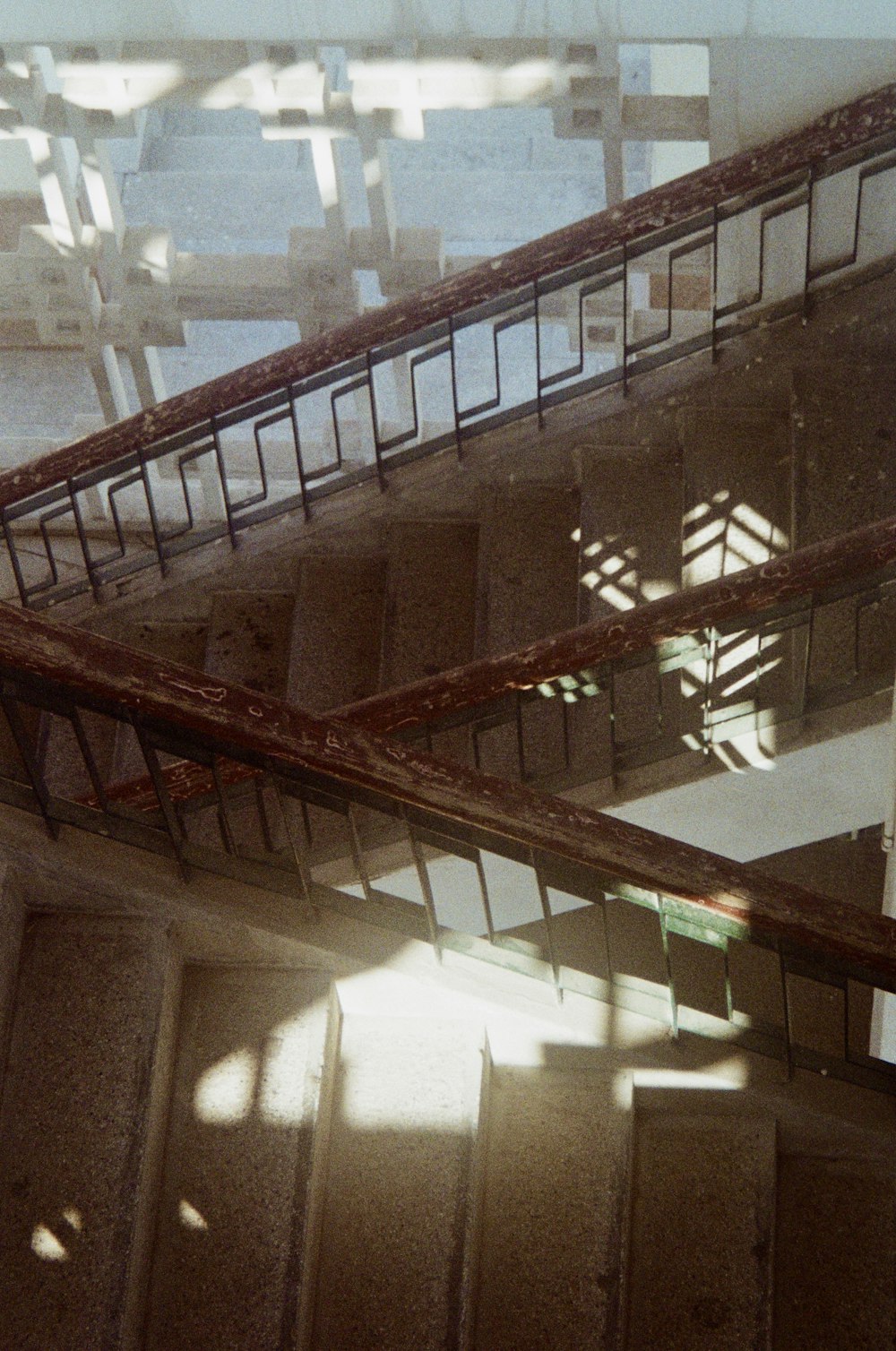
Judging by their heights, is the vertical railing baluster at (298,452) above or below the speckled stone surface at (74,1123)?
above

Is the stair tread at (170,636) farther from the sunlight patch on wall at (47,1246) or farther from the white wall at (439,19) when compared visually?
the sunlight patch on wall at (47,1246)

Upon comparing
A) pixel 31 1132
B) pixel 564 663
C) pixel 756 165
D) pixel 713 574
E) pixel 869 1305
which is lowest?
pixel 869 1305

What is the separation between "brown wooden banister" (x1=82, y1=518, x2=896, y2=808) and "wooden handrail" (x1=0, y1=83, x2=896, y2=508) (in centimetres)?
132

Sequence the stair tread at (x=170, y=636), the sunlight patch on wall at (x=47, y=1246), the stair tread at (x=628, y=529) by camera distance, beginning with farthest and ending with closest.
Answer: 1. the stair tread at (x=170, y=636)
2. the stair tread at (x=628, y=529)
3. the sunlight patch on wall at (x=47, y=1246)

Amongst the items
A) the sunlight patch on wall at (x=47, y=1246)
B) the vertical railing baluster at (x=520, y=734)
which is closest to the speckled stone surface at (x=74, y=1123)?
the sunlight patch on wall at (x=47, y=1246)

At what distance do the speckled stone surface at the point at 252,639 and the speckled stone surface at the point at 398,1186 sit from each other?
1.48 metres

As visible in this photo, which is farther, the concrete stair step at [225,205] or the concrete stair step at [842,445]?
the concrete stair step at [225,205]

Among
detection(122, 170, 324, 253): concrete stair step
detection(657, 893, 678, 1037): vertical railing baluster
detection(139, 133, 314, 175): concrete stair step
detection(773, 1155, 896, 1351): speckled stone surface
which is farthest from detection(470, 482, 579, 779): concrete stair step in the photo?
detection(139, 133, 314, 175): concrete stair step

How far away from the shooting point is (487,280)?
4.14 meters

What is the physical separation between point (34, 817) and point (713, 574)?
2073mm

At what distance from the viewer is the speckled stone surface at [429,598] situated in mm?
4516

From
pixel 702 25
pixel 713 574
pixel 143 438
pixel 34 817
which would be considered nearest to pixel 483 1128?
pixel 34 817

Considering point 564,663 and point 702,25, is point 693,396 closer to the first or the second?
point 702,25

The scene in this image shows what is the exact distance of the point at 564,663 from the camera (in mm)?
3256
